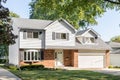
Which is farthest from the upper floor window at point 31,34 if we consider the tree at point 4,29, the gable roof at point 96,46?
the tree at point 4,29

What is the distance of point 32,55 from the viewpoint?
43.7 metres

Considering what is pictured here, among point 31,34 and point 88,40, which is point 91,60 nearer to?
point 88,40

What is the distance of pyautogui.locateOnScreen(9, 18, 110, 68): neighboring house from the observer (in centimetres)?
4344

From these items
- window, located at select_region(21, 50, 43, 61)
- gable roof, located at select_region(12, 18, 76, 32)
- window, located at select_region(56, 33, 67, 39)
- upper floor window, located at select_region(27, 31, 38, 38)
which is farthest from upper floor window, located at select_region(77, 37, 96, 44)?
upper floor window, located at select_region(27, 31, 38, 38)

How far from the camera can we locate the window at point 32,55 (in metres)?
43.3

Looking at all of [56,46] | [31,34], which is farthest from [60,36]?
[31,34]

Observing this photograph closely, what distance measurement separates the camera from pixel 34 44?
44.0 meters

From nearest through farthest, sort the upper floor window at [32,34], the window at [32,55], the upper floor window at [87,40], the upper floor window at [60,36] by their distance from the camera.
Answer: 1. the window at [32,55]
2. the upper floor window at [32,34]
3. the upper floor window at [60,36]
4. the upper floor window at [87,40]

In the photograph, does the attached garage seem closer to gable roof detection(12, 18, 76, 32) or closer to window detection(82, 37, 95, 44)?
window detection(82, 37, 95, 44)

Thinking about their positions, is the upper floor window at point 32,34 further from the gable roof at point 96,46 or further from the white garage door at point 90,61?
the white garage door at point 90,61

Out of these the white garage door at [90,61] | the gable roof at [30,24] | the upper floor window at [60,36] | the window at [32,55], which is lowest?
the white garage door at [90,61]

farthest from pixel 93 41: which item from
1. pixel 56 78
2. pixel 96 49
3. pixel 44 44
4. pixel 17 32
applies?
pixel 56 78

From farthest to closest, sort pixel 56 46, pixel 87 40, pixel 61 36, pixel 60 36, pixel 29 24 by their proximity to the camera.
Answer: pixel 87 40, pixel 61 36, pixel 60 36, pixel 56 46, pixel 29 24

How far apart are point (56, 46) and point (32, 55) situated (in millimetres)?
4029
